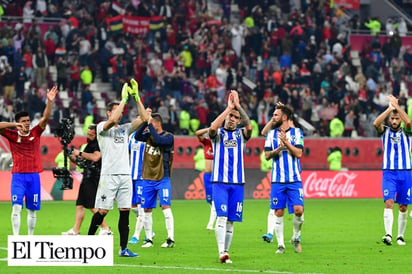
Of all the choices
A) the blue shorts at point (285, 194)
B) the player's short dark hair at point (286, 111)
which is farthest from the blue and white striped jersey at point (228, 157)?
the blue shorts at point (285, 194)

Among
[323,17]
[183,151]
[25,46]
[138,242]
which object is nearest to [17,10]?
[25,46]

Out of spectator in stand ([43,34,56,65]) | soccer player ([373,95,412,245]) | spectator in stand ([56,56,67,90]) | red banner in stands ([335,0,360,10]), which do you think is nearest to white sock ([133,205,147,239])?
soccer player ([373,95,412,245])

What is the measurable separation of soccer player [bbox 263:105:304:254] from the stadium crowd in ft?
65.1

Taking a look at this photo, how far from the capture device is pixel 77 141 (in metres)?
37.4

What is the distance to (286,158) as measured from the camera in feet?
62.4

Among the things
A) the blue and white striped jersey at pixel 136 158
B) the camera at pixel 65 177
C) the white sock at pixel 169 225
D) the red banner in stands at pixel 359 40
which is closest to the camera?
the camera at pixel 65 177

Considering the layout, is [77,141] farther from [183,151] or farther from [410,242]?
[410,242]

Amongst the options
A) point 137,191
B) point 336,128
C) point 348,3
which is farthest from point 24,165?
Result: point 348,3

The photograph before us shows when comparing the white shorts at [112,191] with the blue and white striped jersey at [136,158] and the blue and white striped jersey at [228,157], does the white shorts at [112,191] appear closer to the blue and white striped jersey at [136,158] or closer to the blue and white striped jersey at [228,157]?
the blue and white striped jersey at [228,157]

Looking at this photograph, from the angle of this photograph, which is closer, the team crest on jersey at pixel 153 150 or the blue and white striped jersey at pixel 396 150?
the team crest on jersey at pixel 153 150

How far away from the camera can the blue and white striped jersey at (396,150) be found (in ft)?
67.8

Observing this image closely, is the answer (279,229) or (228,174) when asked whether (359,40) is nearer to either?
(279,229)

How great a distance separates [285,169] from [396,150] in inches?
114

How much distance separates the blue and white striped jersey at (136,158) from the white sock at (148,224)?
1.43 metres
